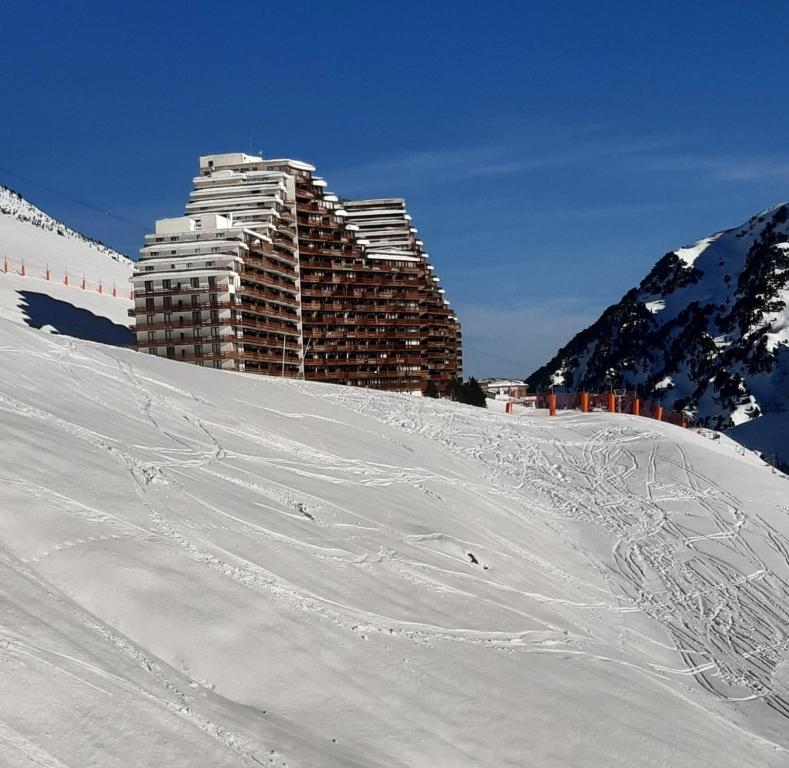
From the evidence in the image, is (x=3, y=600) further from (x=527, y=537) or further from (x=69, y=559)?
(x=527, y=537)

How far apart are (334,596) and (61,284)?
10596 centimetres

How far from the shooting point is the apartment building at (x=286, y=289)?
316 ft

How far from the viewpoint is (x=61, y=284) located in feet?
399

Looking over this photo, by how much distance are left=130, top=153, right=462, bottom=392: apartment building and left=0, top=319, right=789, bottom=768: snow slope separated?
4514 cm

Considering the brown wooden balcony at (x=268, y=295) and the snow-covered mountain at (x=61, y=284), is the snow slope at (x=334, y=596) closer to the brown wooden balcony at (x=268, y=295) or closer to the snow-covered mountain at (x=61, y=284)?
the brown wooden balcony at (x=268, y=295)

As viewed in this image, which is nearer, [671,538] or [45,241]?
[671,538]

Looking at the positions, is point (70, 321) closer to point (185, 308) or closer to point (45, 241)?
point (185, 308)

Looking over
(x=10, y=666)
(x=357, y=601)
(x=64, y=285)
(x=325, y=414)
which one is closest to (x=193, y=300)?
(x=64, y=285)

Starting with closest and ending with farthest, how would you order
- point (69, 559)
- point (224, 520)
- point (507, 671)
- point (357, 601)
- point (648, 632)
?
point (69, 559), point (507, 671), point (357, 601), point (224, 520), point (648, 632)

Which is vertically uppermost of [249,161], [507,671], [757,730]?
[249,161]

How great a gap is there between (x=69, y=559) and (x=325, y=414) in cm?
3274

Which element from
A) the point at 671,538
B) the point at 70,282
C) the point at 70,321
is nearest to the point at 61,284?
the point at 70,282

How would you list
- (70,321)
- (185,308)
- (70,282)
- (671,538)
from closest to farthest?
1. (671,538)
2. (185,308)
3. (70,321)
4. (70,282)

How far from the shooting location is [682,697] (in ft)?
88.1
